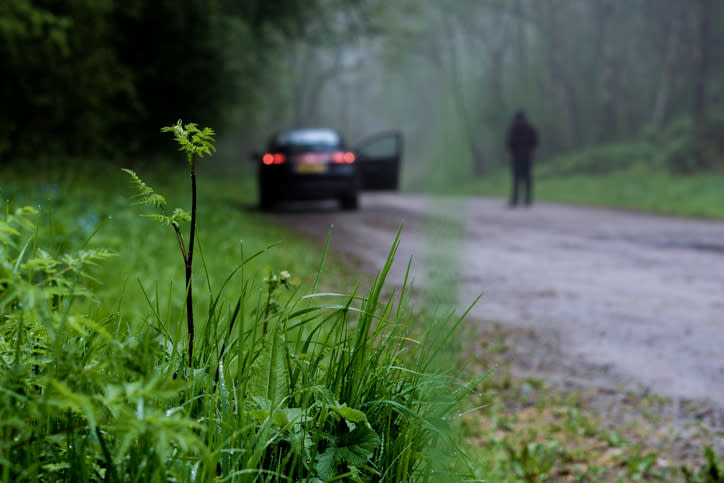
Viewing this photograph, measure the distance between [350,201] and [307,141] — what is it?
144cm

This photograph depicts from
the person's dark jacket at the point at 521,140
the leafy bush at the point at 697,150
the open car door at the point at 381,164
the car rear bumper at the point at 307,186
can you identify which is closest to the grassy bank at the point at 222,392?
the car rear bumper at the point at 307,186

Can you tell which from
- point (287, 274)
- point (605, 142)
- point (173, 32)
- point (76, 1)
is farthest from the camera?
point (605, 142)

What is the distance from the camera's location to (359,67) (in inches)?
1938

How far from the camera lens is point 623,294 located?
573 centimetres

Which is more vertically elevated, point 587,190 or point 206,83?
point 206,83

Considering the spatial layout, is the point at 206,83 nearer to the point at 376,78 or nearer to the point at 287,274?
the point at 287,274

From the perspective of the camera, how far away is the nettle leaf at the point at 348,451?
51.5 inches

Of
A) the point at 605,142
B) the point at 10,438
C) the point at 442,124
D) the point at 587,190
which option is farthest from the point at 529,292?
the point at 442,124

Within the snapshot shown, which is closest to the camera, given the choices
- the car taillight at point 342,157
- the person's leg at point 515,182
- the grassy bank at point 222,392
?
the grassy bank at point 222,392

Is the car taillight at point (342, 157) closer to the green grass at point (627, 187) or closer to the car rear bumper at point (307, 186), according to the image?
the car rear bumper at point (307, 186)

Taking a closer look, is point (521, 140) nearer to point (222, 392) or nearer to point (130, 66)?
point (130, 66)

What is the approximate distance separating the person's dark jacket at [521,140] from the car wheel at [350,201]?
463cm

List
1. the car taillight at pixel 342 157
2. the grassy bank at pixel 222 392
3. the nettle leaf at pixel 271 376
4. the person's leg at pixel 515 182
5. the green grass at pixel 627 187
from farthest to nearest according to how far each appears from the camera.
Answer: the person's leg at pixel 515 182 < the green grass at pixel 627 187 < the car taillight at pixel 342 157 < the nettle leaf at pixel 271 376 < the grassy bank at pixel 222 392

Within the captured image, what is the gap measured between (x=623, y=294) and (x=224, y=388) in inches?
199
